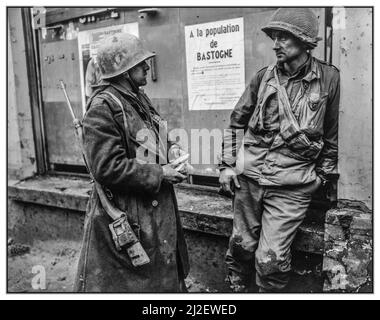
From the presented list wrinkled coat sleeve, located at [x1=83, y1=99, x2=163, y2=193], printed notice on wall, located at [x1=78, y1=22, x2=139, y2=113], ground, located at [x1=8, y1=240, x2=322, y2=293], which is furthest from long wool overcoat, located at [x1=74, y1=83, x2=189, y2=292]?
printed notice on wall, located at [x1=78, y1=22, x2=139, y2=113]

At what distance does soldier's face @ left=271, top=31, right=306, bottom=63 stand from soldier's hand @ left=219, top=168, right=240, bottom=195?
945mm

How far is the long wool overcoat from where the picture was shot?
110 inches

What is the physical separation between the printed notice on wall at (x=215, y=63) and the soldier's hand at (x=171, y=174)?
5.65 feet

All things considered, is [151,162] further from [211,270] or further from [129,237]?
[211,270]

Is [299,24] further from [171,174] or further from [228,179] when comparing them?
[171,174]

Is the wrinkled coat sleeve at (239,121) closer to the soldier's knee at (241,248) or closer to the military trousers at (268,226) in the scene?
the military trousers at (268,226)

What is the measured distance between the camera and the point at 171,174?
2.99 m

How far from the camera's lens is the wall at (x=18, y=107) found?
5.88 meters

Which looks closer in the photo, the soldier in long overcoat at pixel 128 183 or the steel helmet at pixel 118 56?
the soldier in long overcoat at pixel 128 183

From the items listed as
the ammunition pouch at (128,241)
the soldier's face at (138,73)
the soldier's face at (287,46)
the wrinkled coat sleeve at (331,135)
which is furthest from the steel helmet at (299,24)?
the ammunition pouch at (128,241)

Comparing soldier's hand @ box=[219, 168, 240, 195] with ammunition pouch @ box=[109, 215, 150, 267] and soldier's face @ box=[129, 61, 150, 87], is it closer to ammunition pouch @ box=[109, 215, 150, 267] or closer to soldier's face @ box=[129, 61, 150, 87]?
ammunition pouch @ box=[109, 215, 150, 267]

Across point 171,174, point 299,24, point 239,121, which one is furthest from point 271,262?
point 299,24

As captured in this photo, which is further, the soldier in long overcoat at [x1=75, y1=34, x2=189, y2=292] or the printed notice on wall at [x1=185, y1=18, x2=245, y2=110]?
the printed notice on wall at [x1=185, y1=18, x2=245, y2=110]

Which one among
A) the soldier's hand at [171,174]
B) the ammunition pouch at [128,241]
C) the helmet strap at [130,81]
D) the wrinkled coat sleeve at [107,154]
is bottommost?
the ammunition pouch at [128,241]
